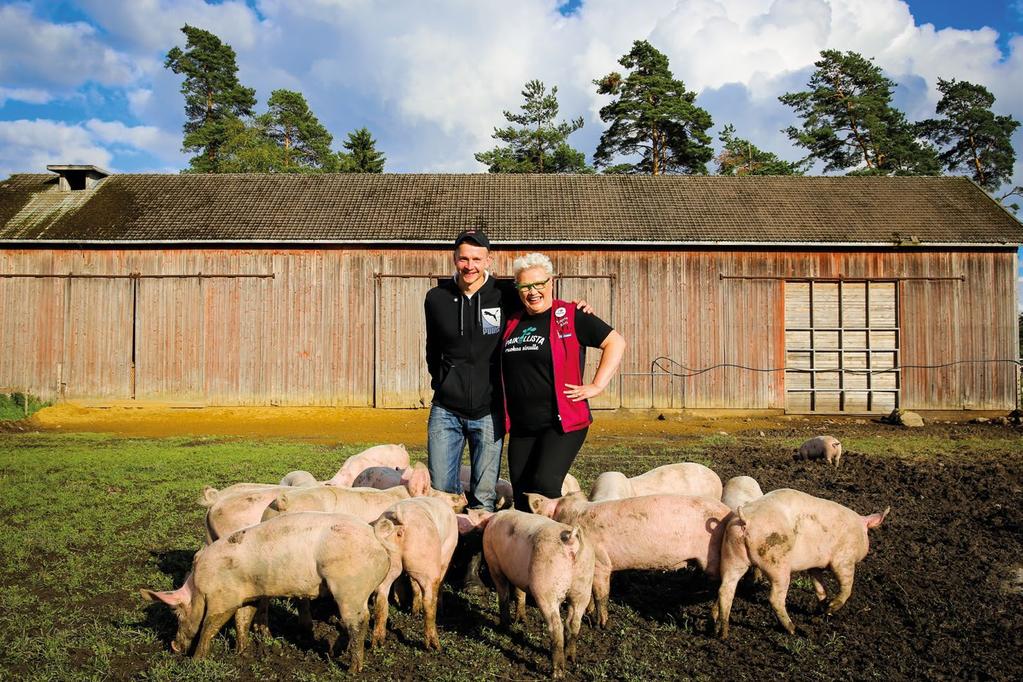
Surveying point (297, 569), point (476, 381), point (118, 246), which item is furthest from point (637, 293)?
point (297, 569)

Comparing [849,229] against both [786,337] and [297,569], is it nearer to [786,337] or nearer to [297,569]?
[786,337]

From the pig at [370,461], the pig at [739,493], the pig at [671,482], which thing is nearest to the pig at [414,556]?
the pig at [671,482]

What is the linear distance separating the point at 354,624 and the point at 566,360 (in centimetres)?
195

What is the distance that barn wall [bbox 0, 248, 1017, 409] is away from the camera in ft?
61.6

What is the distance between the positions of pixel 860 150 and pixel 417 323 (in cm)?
2845

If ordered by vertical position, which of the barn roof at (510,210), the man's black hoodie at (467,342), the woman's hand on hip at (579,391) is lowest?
the woman's hand on hip at (579,391)

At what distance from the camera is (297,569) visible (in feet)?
13.3

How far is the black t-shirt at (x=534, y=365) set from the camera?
4805 millimetres

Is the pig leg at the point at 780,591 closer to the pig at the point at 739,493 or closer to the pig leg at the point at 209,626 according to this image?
the pig at the point at 739,493

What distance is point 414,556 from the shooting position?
4.42 meters

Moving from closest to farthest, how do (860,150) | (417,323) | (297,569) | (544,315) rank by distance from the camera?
(297,569)
(544,315)
(417,323)
(860,150)

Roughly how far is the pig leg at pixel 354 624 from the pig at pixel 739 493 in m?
3.46

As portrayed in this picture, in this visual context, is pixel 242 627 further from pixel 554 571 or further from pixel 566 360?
pixel 566 360

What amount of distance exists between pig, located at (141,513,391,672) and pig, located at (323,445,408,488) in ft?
10.7
